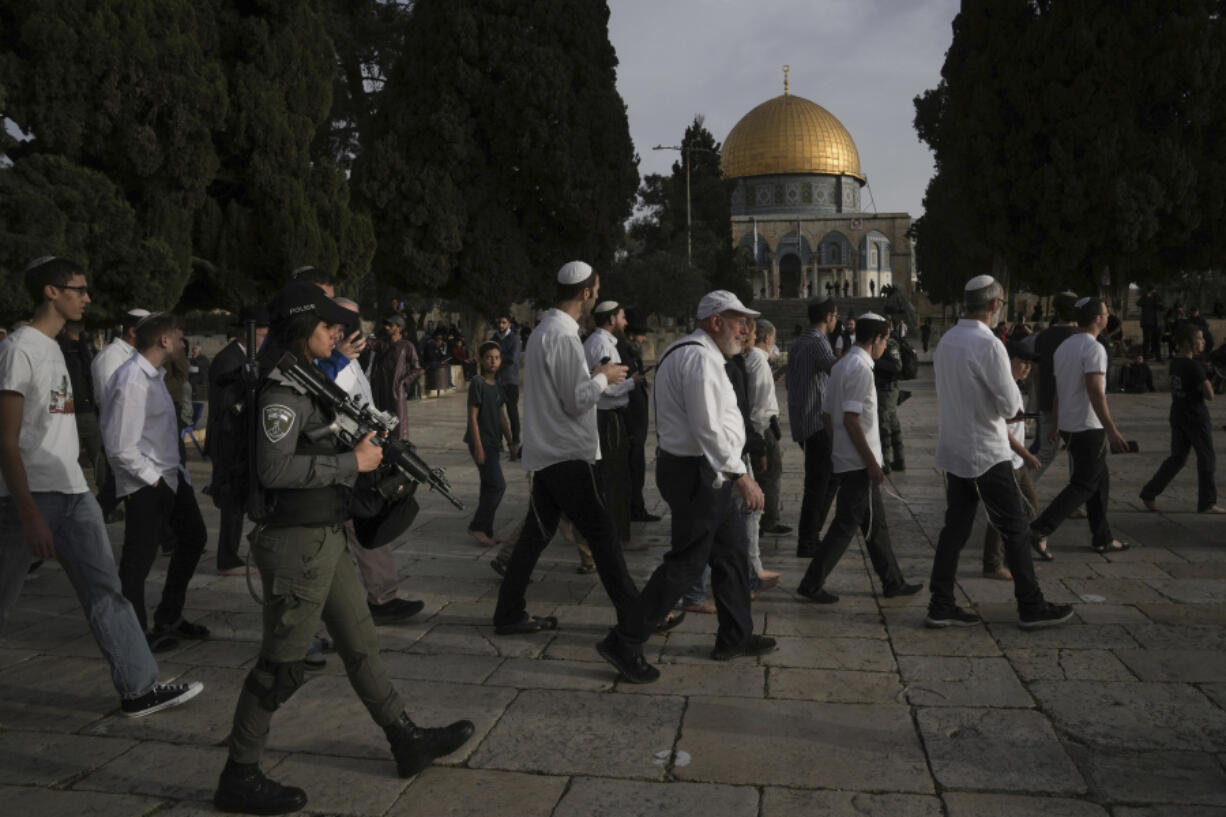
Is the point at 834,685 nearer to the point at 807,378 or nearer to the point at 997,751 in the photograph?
the point at 997,751

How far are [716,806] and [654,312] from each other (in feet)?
117

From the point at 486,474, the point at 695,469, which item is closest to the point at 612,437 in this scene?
the point at 486,474

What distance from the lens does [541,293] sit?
2575 cm

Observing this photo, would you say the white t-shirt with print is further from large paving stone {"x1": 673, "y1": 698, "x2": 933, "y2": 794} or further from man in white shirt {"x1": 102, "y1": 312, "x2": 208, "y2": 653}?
large paving stone {"x1": 673, "y1": 698, "x2": 933, "y2": 794}

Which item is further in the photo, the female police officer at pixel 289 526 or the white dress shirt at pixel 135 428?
the white dress shirt at pixel 135 428

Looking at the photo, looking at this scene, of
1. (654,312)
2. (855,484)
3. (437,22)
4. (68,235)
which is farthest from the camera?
(654,312)

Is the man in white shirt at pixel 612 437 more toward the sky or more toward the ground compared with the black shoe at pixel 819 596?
more toward the sky

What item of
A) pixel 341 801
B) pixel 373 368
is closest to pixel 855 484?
pixel 341 801

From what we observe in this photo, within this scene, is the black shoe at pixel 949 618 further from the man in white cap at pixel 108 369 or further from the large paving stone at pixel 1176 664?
the man in white cap at pixel 108 369

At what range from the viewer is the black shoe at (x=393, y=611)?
5.20m

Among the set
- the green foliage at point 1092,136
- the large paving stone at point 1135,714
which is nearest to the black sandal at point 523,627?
the large paving stone at point 1135,714

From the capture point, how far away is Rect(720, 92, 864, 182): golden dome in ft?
230

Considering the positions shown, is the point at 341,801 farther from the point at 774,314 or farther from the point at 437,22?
the point at 774,314

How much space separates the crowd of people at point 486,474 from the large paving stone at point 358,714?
27cm
